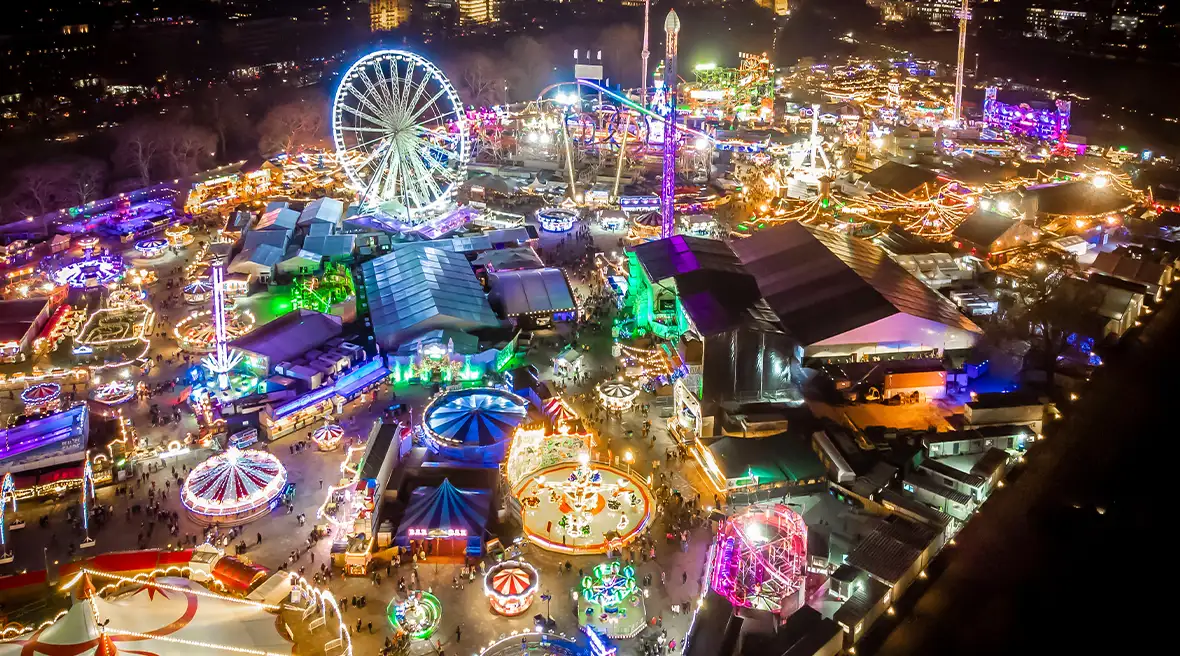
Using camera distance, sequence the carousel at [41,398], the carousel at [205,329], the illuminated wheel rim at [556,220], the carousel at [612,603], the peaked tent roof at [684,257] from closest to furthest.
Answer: the carousel at [612,603] < the carousel at [41,398] < the peaked tent roof at [684,257] < the carousel at [205,329] < the illuminated wheel rim at [556,220]

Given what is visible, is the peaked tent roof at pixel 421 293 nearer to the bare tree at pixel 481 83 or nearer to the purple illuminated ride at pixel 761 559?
the purple illuminated ride at pixel 761 559

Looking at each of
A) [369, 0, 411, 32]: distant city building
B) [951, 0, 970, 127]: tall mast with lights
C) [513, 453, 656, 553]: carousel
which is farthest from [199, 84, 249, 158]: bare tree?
[951, 0, 970, 127]: tall mast with lights

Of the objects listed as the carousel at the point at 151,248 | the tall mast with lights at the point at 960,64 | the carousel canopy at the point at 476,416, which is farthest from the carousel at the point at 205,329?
the tall mast with lights at the point at 960,64

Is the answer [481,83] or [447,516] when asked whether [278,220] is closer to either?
[447,516]

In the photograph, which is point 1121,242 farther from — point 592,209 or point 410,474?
point 410,474

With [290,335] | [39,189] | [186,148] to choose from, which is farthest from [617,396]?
[186,148]
